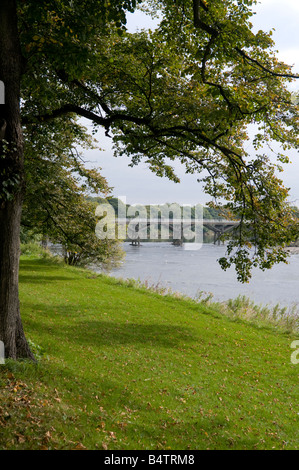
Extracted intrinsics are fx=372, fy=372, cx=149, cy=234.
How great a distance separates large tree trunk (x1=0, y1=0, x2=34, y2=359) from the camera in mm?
6848

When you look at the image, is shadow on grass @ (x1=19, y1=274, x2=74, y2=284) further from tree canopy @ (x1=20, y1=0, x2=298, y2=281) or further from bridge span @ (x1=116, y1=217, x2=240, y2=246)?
bridge span @ (x1=116, y1=217, x2=240, y2=246)

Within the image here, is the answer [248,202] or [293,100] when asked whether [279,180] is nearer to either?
[248,202]

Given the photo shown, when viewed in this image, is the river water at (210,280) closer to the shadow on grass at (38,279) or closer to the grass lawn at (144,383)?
the shadow on grass at (38,279)

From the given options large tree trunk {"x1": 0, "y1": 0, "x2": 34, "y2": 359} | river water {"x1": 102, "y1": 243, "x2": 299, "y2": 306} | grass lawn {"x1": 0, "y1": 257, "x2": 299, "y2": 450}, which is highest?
large tree trunk {"x1": 0, "y1": 0, "x2": 34, "y2": 359}

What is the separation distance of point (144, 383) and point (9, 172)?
5223 millimetres

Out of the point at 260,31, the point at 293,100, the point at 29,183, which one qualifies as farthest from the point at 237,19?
the point at 29,183

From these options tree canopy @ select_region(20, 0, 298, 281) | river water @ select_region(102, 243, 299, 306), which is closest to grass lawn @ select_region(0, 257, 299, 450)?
tree canopy @ select_region(20, 0, 298, 281)

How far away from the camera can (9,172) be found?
275 inches

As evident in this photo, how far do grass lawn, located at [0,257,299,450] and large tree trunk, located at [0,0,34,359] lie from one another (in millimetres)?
961

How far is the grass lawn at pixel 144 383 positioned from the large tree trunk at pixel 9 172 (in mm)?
961

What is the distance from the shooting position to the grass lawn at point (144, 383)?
18.5ft
